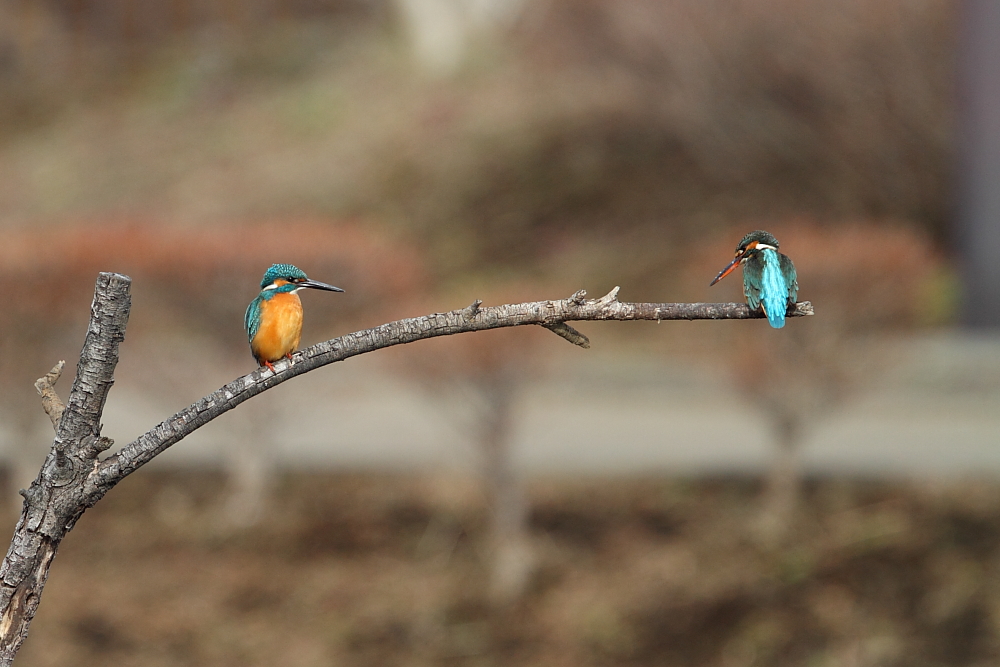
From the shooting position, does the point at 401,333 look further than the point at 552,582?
No

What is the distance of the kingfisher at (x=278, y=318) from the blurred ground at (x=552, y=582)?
17.0ft

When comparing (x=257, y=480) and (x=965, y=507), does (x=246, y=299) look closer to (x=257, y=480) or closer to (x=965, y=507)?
(x=257, y=480)

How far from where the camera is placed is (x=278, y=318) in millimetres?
1898

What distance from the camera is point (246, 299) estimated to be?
7.79m

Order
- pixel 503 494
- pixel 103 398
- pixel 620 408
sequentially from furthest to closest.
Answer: pixel 620 408, pixel 503 494, pixel 103 398

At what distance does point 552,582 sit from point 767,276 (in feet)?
19.5

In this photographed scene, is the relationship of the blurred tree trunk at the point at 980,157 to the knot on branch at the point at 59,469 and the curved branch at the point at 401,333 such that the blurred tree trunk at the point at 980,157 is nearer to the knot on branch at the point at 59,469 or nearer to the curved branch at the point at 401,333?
the curved branch at the point at 401,333

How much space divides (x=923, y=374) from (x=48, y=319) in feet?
29.7

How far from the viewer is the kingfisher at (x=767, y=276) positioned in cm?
168

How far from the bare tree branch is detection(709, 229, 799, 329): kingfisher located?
43 mm

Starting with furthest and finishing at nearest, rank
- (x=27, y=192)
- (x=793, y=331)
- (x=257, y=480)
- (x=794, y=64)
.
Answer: (x=27, y=192) < (x=794, y=64) < (x=257, y=480) < (x=793, y=331)

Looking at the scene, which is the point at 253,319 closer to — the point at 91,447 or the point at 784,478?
the point at 91,447

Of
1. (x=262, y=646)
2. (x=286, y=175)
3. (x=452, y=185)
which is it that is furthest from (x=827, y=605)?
(x=286, y=175)

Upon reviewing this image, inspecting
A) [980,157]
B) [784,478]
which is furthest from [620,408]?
[980,157]
